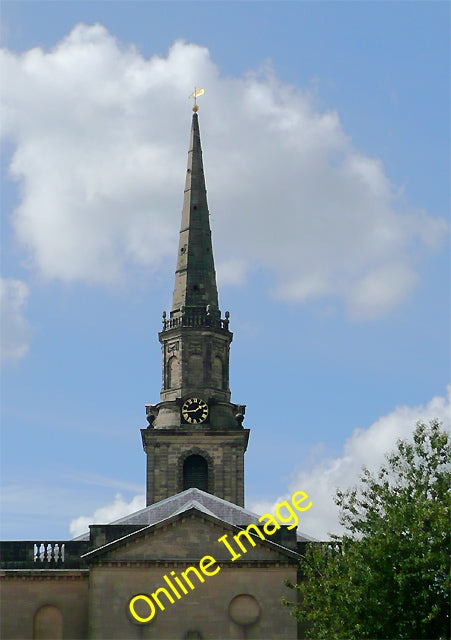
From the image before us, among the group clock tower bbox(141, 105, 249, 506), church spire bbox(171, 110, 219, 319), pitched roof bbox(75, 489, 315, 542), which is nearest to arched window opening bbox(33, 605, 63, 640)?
pitched roof bbox(75, 489, 315, 542)

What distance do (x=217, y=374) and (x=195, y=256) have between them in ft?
25.8

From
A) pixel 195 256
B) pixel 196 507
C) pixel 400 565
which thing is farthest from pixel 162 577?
pixel 195 256

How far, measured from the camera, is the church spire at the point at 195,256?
3223 inches

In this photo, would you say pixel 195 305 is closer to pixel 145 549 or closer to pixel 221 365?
pixel 221 365

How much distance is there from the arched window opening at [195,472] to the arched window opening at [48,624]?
19.5 m

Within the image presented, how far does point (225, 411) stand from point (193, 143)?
1905cm

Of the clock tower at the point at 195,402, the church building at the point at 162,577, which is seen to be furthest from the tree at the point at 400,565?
the clock tower at the point at 195,402

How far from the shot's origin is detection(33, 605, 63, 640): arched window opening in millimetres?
59531

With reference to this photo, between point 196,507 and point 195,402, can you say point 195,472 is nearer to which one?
point 195,402

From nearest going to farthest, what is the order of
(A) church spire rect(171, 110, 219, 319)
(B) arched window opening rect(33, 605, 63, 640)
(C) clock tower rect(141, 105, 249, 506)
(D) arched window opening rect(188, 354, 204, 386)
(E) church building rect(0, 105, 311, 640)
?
(E) church building rect(0, 105, 311, 640) < (B) arched window opening rect(33, 605, 63, 640) < (C) clock tower rect(141, 105, 249, 506) < (D) arched window opening rect(188, 354, 204, 386) < (A) church spire rect(171, 110, 219, 319)

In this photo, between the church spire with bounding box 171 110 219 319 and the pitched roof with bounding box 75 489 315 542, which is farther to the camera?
the church spire with bounding box 171 110 219 319

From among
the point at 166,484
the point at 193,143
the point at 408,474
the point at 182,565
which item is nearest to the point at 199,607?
the point at 182,565

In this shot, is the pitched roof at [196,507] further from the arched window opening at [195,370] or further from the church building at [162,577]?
the arched window opening at [195,370]

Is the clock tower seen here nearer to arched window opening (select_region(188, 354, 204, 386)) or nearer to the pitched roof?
arched window opening (select_region(188, 354, 204, 386))
